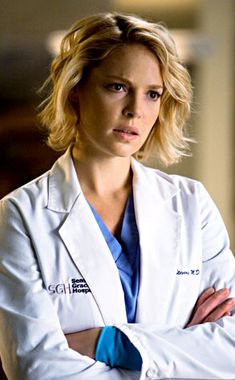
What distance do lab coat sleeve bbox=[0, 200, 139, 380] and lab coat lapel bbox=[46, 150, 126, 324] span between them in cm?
9

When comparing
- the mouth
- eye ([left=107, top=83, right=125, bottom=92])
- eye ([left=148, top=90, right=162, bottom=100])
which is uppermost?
eye ([left=107, top=83, right=125, bottom=92])

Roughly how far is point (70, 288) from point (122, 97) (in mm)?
407

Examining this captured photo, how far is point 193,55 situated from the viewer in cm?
604

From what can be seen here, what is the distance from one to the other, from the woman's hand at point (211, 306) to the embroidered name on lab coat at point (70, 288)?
25cm

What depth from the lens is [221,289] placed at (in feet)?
5.55

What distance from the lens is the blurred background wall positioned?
5.88 meters

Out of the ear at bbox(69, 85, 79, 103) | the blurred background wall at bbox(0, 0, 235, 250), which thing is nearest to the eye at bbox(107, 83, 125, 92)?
the ear at bbox(69, 85, 79, 103)

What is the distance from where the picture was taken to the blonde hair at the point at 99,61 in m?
1.62

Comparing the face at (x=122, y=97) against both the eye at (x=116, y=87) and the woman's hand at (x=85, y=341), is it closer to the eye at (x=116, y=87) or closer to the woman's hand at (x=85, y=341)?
the eye at (x=116, y=87)

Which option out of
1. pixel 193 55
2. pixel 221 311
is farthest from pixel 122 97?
pixel 193 55

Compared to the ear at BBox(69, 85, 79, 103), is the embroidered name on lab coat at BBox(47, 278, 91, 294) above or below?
below

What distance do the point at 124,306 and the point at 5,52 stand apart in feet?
14.9

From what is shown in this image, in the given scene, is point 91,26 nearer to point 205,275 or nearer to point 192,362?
point 205,275

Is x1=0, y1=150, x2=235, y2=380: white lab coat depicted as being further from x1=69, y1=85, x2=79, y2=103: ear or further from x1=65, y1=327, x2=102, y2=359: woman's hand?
x1=69, y1=85, x2=79, y2=103: ear
